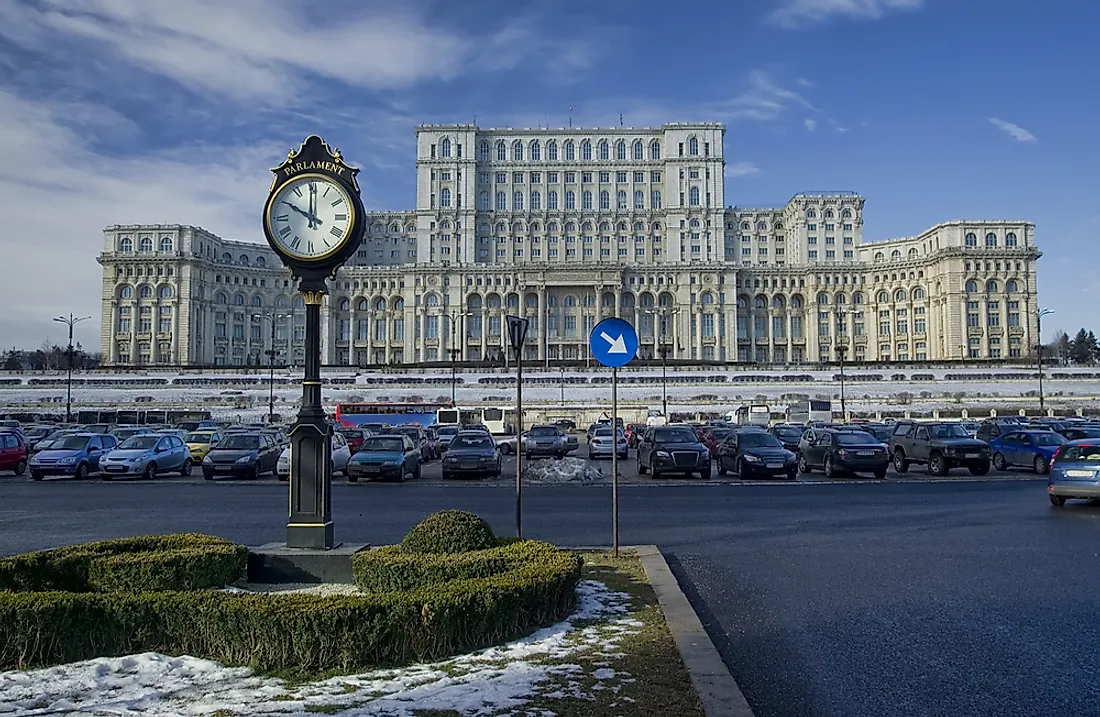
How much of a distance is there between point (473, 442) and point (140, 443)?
11.4m

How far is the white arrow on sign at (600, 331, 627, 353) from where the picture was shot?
34.6 feet

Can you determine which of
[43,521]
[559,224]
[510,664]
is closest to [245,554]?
[510,664]

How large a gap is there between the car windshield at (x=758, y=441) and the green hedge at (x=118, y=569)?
20.7 meters

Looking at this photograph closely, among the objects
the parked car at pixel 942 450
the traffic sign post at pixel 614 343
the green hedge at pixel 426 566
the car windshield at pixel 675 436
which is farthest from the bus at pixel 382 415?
the green hedge at pixel 426 566

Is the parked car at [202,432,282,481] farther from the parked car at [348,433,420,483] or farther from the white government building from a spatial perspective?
the white government building

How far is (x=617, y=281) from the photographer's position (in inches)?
4966

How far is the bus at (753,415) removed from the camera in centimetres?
6544

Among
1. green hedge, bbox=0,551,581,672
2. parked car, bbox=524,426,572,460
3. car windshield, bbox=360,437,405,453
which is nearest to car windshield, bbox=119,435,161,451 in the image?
car windshield, bbox=360,437,405,453

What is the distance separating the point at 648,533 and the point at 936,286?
125m

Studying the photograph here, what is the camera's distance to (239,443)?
2927 centimetres

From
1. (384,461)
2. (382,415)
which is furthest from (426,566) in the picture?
(382,415)

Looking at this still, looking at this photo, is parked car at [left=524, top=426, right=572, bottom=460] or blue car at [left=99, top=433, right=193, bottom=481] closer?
blue car at [left=99, top=433, right=193, bottom=481]

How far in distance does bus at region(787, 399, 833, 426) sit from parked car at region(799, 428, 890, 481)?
3894 cm

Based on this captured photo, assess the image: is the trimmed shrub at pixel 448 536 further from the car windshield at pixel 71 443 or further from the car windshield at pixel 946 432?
the car windshield at pixel 71 443
